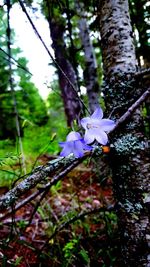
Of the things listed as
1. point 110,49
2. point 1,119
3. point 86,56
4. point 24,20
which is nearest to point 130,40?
point 110,49

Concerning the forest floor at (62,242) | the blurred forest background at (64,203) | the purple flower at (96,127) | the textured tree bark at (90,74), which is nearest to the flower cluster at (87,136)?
the purple flower at (96,127)

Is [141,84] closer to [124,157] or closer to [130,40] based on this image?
[130,40]

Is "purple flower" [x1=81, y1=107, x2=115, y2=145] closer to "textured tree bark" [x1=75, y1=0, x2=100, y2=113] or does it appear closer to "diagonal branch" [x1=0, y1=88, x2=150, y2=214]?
"diagonal branch" [x1=0, y1=88, x2=150, y2=214]

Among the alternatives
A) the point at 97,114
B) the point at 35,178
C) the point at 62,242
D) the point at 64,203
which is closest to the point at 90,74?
the point at 64,203

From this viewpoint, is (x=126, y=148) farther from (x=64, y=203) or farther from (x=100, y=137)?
(x=64, y=203)

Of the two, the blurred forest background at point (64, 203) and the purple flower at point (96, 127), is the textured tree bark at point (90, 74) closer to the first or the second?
the blurred forest background at point (64, 203)

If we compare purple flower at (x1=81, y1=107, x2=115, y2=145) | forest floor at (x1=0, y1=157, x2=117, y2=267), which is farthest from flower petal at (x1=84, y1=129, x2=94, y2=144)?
forest floor at (x1=0, y1=157, x2=117, y2=267)
